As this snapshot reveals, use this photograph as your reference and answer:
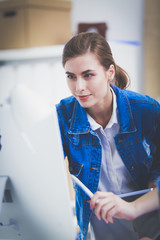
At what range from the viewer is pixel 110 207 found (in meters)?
0.62

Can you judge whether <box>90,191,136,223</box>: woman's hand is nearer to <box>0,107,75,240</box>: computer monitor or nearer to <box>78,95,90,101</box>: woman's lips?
<box>0,107,75,240</box>: computer monitor

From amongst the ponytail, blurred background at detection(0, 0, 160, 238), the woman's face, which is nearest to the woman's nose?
the woman's face

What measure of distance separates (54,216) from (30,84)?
124 centimetres

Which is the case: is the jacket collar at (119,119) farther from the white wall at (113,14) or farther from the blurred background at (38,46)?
the white wall at (113,14)

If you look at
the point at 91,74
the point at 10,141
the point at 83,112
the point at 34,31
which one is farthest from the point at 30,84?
the point at 10,141

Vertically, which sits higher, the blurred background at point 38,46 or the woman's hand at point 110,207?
the blurred background at point 38,46

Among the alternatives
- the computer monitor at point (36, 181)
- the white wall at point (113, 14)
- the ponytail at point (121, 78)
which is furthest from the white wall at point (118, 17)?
the computer monitor at point (36, 181)

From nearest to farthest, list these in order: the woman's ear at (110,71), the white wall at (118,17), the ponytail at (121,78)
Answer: the woman's ear at (110,71) < the ponytail at (121,78) < the white wall at (118,17)

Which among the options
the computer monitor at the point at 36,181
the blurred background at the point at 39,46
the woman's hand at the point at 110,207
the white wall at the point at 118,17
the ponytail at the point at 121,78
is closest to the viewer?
the computer monitor at the point at 36,181

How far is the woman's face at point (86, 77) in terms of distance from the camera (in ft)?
2.58

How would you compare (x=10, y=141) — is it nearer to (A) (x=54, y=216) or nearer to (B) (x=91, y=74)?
(A) (x=54, y=216)

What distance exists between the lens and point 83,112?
0.93m

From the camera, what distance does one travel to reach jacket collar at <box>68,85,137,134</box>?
904mm

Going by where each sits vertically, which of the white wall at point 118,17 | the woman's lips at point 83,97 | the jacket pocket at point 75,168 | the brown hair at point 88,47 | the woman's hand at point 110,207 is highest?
the white wall at point 118,17
